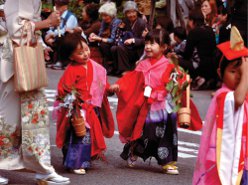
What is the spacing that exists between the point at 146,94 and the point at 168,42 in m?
0.60

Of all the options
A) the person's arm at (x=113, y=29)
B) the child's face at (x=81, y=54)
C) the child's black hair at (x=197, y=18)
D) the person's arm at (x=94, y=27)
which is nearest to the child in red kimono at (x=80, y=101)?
the child's face at (x=81, y=54)

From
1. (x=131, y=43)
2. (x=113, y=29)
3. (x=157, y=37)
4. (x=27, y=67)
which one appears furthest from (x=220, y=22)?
(x=27, y=67)

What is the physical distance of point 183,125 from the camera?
260 inches

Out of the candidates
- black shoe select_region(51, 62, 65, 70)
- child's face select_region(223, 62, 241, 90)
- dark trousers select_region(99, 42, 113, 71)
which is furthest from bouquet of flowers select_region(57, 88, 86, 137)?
black shoe select_region(51, 62, 65, 70)

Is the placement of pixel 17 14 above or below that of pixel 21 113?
above

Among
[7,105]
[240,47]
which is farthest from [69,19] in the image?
[240,47]

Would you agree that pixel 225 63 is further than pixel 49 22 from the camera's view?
No

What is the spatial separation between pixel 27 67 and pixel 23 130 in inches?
21.8

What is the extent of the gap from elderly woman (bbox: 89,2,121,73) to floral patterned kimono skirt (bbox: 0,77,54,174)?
859cm

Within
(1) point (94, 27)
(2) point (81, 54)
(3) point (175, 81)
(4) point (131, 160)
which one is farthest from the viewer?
(1) point (94, 27)

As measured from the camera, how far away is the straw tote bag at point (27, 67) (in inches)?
273

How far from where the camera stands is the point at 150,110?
8250 mm

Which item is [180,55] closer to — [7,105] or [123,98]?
[123,98]

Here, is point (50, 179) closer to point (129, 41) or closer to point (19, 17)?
point (19, 17)
